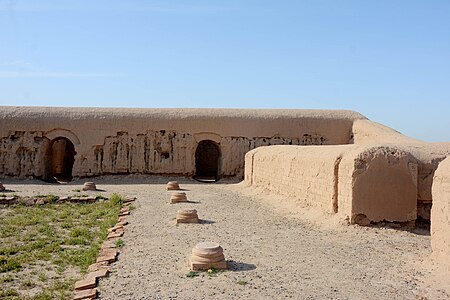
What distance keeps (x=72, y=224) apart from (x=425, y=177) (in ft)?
25.4

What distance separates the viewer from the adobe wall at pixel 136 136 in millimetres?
20938

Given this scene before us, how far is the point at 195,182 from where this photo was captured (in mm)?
20891

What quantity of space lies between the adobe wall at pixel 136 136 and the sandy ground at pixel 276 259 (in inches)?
357

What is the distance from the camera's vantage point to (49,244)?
347 inches

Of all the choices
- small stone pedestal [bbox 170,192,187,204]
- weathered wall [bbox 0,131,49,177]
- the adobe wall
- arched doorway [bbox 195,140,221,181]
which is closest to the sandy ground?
small stone pedestal [bbox 170,192,187,204]

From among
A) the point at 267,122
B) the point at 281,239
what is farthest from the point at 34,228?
the point at 267,122

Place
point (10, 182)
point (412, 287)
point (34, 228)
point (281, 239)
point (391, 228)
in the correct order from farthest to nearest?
point (10, 182) → point (34, 228) → point (391, 228) → point (281, 239) → point (412, 287)

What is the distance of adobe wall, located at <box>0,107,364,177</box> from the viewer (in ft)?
68.7

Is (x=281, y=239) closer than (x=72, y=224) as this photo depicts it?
Yes

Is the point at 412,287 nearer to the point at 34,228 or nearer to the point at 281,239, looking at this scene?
the point at 281,239

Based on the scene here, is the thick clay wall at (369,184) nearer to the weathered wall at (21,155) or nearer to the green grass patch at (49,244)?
the green grass patch at (49,244)

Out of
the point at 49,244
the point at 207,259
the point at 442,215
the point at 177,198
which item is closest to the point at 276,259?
the point at 207,259

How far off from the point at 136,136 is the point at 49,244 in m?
12.8

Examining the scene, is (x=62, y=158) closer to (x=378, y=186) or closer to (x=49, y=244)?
(x=49, y=244)
